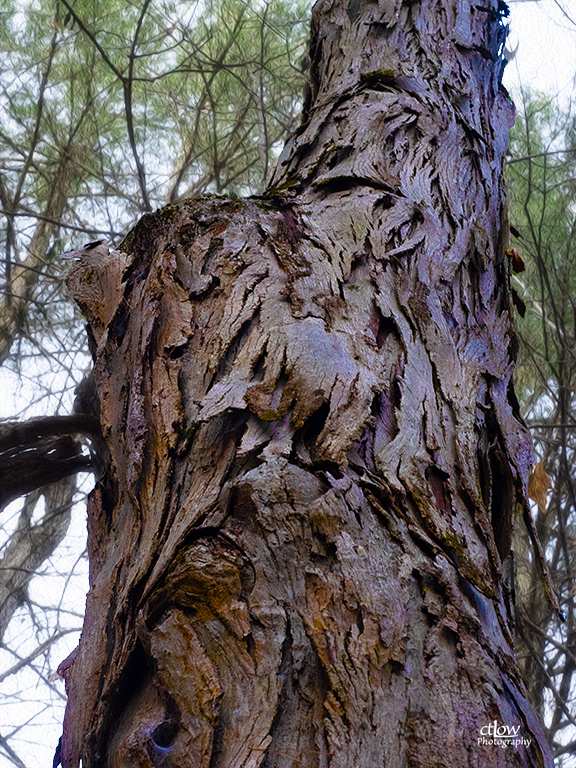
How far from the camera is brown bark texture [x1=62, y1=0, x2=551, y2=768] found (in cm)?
67

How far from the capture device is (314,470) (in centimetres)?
82

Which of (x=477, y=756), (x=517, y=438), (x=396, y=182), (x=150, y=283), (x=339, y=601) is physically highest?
(x=396, y=182)

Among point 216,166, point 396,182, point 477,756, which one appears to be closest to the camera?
point 477,756

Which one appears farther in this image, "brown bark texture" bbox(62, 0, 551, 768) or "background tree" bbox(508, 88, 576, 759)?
"background tree" bbox(508, 88, 576, 759)

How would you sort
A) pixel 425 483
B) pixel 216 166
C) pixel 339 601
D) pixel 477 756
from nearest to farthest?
pixel 477 756 → pixel 339 601 → pixel 425 483 → pixel 216 166

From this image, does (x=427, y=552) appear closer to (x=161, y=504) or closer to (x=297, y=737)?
(x=297, y=737)

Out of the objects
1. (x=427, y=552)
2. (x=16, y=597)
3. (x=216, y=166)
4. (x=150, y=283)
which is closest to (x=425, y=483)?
(x=427, y=552)

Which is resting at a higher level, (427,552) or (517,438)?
(517,438)

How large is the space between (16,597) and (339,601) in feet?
11.6

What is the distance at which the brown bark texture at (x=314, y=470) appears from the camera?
0.67 metres

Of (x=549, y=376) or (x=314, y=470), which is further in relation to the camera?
(x=549, y=376)

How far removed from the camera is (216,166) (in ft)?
10.5

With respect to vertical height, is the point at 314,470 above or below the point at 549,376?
below

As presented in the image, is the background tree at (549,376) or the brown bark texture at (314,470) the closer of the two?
the brown bark texture at (314,470)
